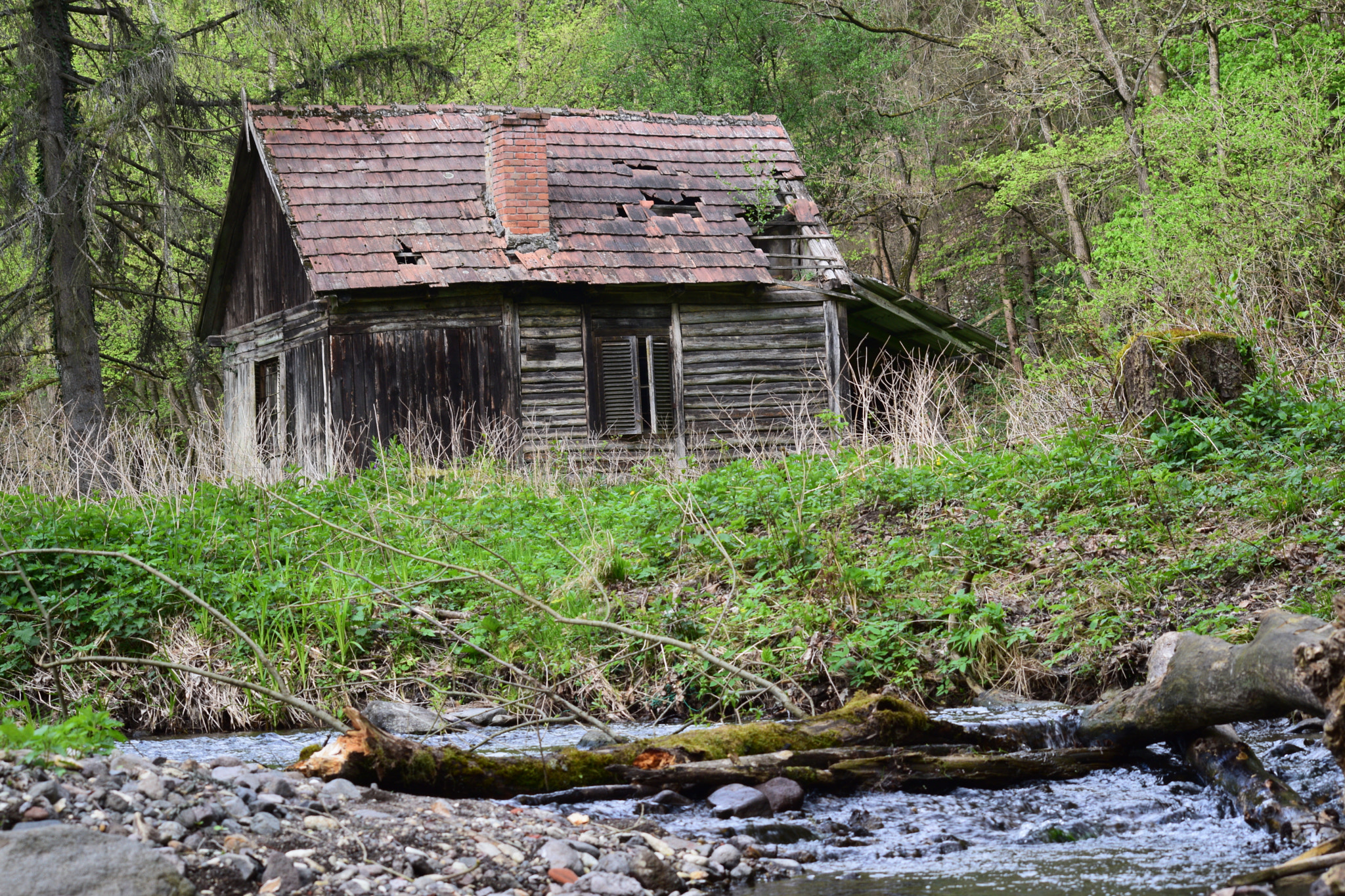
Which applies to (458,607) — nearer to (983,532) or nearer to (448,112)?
(983,532)

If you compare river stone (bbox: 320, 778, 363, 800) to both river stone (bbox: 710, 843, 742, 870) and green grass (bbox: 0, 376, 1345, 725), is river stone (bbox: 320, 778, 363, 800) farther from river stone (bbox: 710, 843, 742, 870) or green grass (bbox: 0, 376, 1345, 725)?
green grass (bbox: 0, 376, 1345, 725)

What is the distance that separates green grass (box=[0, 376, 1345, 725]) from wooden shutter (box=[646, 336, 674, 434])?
6.38 meters

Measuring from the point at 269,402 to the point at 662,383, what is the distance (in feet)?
19.3

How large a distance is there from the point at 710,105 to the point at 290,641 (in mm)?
17721

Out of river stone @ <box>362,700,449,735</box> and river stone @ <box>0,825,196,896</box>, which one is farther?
river stone @ <box>362,700,449,735</box>

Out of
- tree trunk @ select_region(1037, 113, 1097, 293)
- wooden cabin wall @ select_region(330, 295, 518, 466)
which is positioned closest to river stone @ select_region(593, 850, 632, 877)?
wooden cabin wall @ select_region(330, 295, 518, 466)

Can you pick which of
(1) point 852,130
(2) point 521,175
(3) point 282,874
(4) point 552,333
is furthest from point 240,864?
(1) point 852,130

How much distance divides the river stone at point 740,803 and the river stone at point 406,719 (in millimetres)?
2355

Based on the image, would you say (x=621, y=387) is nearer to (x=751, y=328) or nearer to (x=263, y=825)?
(x=751, y=328)

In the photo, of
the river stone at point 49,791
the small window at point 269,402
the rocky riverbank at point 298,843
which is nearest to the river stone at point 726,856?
the rocky riverbank at point 298,843

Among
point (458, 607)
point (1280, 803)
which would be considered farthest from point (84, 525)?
point (1280, 803)

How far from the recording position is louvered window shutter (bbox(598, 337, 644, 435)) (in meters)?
15.5

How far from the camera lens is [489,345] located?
14945mm

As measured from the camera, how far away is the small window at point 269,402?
14863 millimetres
